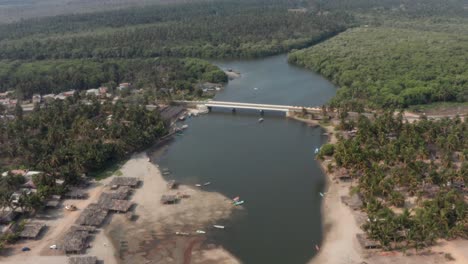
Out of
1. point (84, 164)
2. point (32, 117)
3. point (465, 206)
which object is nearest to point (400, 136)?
point (465, 206)

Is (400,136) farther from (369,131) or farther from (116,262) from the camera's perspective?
(116,262)

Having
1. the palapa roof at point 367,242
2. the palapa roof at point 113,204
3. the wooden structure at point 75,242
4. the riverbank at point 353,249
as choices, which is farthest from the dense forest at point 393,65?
the wooden structure at point 75,242

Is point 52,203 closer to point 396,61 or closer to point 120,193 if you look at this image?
point 120,193

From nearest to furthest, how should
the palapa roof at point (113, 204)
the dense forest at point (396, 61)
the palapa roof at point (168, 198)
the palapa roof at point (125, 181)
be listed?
the palapa roof at point (113, 204), the palapa roof at point (168, 198), the palapa roof at point (125, 181), the dense forest at point (396, 61)

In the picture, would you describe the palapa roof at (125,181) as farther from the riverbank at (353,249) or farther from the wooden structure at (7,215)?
the riverbank at (353,249)

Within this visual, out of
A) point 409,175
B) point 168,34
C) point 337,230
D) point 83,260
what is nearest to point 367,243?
point 337,230

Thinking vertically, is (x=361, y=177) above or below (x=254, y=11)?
below
